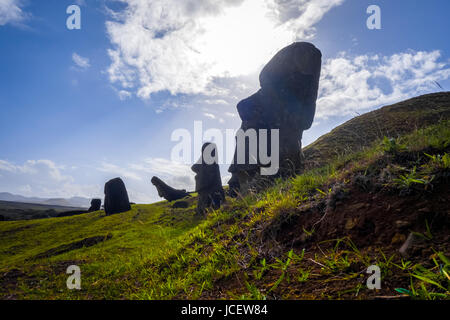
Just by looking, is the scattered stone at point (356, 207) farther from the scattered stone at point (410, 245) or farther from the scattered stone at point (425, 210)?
the scattered stone at point (410, 245)

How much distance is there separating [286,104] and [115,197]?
26.0 meters

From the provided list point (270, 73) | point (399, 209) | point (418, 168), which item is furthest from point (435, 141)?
point (270, 73)

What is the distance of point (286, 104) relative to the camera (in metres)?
15.3

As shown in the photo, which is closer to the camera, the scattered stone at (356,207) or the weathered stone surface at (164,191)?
the scattered stone at (356,207)

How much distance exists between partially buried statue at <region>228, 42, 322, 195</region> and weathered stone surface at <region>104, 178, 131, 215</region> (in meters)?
20.5

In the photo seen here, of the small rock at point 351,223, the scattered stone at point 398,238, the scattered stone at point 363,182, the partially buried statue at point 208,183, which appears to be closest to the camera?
the scattered stone at point 398,238

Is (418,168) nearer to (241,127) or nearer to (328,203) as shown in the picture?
(328,203)

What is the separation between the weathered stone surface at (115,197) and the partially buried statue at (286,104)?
805 inches

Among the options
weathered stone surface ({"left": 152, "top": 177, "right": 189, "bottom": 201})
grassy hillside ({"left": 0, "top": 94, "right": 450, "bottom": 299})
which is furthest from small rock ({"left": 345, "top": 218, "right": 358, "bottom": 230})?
weathered stone surface ({"left": 152, "top": 177, "right": 189, "bottom": 201})

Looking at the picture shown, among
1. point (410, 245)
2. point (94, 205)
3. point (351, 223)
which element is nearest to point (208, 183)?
point (351, 223)

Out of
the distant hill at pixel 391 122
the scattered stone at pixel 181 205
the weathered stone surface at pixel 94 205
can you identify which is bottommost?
the weathered stone surface at pixel 94 205

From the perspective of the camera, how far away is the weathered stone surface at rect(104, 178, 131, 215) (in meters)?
29.2

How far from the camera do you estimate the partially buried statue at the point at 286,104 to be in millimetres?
14344

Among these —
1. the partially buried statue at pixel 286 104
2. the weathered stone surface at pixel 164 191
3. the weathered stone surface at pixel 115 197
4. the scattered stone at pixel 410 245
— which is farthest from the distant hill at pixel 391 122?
the weathered stone surface at pixel 115 197
